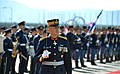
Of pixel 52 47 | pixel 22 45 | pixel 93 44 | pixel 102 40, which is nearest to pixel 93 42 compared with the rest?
pixel 93 44

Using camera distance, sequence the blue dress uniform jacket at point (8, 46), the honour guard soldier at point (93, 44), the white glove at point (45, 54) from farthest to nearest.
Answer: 1. the honour guard soldier at point (93, 44)
2. the blue dress uniform jacket at point (8, 46)
3. the white glove at point (45, 54)

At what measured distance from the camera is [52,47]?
6.70m

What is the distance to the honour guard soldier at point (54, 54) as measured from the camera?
668cm

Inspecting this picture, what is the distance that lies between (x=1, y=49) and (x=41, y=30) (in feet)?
4.81

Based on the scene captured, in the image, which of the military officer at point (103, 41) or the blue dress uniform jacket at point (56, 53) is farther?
the military officer at point (103, 41)

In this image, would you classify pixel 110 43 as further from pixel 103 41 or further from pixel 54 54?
pixel 54 54

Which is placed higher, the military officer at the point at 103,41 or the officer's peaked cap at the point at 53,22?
the officer's peaked cap at the point at 53,22

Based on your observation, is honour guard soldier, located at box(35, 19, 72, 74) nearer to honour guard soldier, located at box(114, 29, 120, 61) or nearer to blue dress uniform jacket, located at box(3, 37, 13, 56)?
blue dress uniform jacket, located at box(3, 37, 13, 56)

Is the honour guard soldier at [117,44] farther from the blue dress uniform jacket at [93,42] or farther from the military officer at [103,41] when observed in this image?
the blue dress uniform jacket at [93,42]

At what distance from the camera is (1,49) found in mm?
11008

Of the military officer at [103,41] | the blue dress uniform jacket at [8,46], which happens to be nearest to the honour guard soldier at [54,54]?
the blue dress uniform jacket at [8,46]

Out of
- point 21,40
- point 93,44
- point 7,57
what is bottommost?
point 7,57

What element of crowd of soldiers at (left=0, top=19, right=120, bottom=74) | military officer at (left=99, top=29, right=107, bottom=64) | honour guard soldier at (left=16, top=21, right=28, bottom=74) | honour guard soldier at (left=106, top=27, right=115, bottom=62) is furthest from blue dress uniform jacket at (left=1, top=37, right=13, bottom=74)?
honour guard soldier at (left=106, top=27, right=115, bottom=62)

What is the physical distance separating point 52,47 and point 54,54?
0.13 meters
